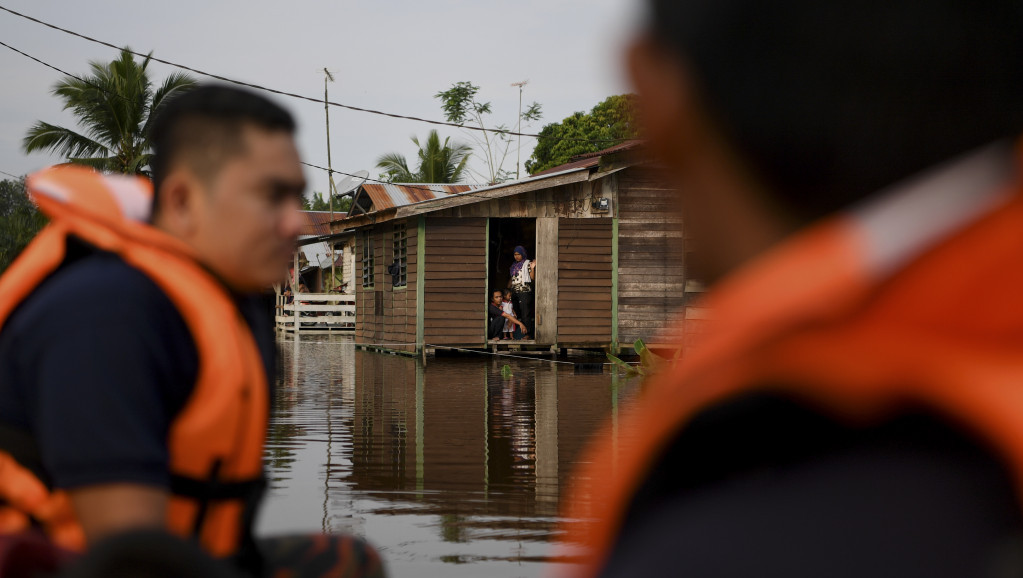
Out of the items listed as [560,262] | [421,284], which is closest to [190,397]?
[560,262]

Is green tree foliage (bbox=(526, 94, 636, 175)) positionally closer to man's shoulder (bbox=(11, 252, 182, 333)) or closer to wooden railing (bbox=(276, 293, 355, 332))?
wooden railing (bbox=(276, 293, 355, 332))

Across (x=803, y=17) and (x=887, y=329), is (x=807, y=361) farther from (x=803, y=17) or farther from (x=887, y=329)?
(x=803, y=17)

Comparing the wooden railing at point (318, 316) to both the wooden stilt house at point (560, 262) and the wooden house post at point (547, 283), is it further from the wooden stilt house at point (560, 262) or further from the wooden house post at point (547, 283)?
the wooden house post at point (547, 283)

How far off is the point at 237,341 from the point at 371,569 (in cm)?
51

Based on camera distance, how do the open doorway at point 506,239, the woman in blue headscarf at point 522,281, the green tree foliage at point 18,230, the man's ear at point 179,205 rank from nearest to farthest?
the man's ear at point 179,205, the woman in blue headscarf at point 522,281, the open doorway at point 506,239, the green tree foliage at point 18,230

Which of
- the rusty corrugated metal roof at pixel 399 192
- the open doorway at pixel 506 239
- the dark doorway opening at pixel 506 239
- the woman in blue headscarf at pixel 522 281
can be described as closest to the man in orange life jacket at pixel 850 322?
the woman in blue headscarf at pixel 522 281

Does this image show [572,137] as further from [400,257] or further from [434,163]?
[400,257]

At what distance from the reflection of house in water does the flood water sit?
1 centimetres

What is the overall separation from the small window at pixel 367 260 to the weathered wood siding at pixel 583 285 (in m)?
7.04

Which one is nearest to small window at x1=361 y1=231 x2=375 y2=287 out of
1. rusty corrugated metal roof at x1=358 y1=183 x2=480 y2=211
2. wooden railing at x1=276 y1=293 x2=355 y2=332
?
rusty corrugated metal roof at x1=358 y1=183 x2=480 y2=211

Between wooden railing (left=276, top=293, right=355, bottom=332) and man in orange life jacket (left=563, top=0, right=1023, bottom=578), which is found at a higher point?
man in orange life jacket (left=563, top=0, right=1023, bottom=578)

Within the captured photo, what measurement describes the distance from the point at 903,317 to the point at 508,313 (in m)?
21.1

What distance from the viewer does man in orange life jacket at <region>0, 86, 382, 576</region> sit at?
1365 mm

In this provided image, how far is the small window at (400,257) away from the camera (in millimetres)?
22638
